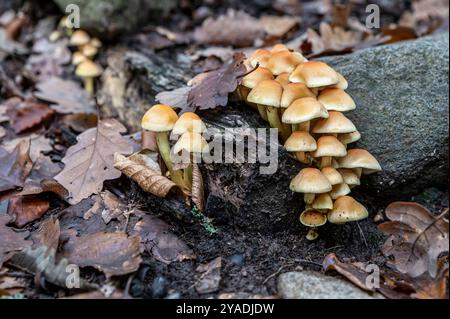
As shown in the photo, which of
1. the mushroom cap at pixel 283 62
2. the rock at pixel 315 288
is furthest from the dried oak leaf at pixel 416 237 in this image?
the mushroom cap at pixel 283 62

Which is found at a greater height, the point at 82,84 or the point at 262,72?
the point at 262,72

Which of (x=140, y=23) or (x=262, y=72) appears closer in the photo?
(x=262, y=72)

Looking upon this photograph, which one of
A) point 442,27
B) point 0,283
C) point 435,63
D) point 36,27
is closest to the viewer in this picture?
point 0,283

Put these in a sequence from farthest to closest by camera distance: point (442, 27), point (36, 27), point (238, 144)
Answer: point (36, 27), point (442, 27), point (238, 144)

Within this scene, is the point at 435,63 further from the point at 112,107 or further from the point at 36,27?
the point at 36,27

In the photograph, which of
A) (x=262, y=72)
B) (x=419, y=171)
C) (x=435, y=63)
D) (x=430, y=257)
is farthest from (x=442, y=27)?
(x=430, y=257)

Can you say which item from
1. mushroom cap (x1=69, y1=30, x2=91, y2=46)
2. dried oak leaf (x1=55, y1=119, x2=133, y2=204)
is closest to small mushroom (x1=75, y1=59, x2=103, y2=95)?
mushroom cap (x1=69, y1=30, x2=91, y2=46)

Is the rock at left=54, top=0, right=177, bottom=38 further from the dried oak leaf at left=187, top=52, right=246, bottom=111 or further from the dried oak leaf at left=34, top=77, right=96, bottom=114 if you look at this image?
the dried oak leaf at left=187, top=52, right=246, bottom=111
